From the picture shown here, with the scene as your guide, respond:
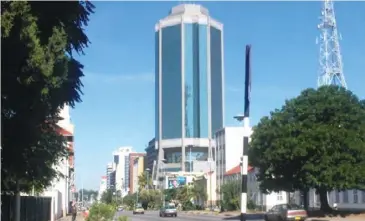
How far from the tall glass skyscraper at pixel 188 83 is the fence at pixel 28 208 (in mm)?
146250

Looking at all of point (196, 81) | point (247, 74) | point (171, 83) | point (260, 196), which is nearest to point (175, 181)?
point (196, 81)

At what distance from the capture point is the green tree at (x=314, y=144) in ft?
158

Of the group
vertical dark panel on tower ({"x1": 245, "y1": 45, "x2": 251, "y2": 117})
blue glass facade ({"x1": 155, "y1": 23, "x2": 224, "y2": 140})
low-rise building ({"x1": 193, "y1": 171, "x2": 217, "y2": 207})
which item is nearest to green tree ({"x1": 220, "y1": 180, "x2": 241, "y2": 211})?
low-rise building ({"x1": 193, "y1": 171, "x2": 217, "y2": 207})

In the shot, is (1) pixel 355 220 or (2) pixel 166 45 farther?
(2) pixel 166 45

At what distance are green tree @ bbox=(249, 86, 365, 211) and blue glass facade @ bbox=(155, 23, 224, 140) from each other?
13528cm

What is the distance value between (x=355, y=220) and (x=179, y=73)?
14633 centimetres

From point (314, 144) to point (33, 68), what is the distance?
37.9m

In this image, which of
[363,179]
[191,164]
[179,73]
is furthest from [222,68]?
[363,179]

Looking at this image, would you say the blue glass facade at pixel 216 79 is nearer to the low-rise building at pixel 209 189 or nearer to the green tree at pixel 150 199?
the green tree at pixel 150 199

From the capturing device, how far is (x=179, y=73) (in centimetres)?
19075

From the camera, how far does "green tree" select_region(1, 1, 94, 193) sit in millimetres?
13500

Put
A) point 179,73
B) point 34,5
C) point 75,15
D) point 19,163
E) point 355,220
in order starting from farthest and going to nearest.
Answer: point 179,73 → point 355,220 → point 19,163 → point 75,15 → point 34,5

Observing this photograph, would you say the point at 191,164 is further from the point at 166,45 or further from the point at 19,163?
the point at 19,163

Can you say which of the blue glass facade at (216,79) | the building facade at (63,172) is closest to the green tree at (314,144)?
the building facade at (63,172)
